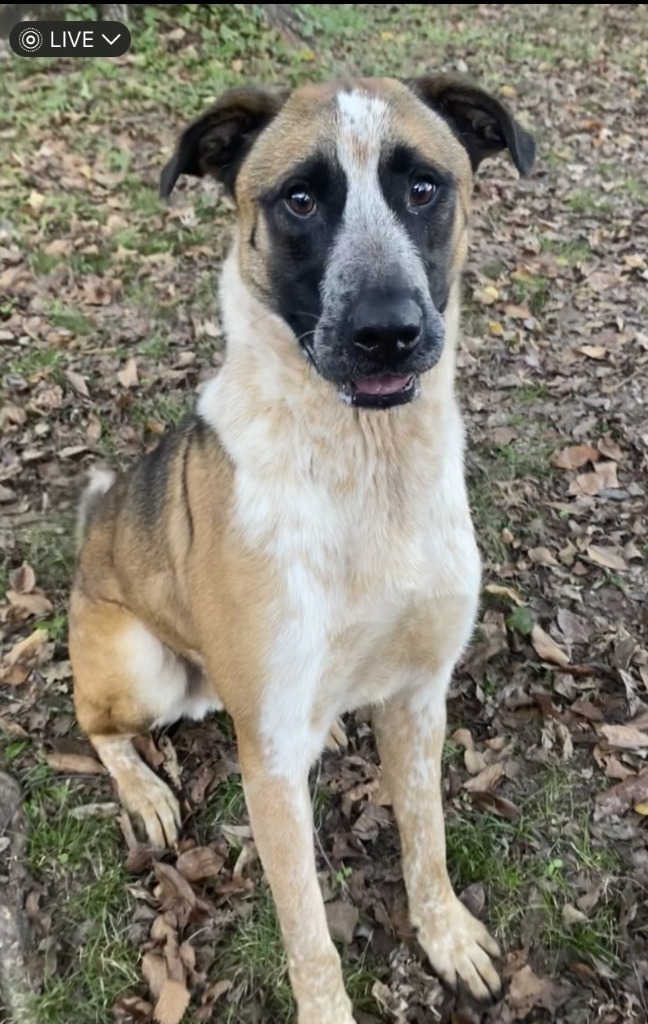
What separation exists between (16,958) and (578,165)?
28.7ft

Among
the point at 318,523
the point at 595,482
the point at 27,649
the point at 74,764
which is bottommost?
the point at 74,764

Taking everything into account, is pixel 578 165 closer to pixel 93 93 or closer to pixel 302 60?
pixel 302 60

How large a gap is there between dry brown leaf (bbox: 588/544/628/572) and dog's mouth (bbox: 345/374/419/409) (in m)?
2.48

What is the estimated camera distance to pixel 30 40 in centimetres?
818

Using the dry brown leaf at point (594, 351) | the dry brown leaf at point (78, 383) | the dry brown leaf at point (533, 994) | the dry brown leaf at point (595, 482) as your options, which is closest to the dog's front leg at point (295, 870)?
the dry brown leaf at point (533, 994)

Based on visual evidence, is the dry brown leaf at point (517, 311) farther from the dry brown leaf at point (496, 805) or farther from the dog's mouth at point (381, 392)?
the dog's mouth at point (381, 392)

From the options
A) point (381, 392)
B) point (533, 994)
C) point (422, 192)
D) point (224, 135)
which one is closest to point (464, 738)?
point (533, 994)

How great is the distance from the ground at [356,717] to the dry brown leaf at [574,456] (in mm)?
14

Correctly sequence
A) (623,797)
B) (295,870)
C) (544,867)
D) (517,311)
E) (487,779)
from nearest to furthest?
(295,870)
(544,867)
(623,797)
(487,779)
(517,311)

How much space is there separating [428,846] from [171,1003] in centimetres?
108

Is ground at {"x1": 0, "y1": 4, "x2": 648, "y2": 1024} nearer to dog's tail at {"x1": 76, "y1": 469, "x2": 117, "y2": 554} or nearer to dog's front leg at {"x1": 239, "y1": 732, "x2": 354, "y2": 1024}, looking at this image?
dog's front leg at {"x1": 239, "y1": 732, "x2": 354, "y2": 1024}

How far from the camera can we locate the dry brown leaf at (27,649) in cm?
415

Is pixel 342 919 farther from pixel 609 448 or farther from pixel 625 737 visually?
pixel 609 448

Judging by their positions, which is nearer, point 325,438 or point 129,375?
point 325,438
